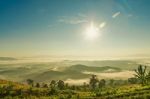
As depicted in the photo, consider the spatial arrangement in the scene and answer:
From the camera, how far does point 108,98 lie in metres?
54.5

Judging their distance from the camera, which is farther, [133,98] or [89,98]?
[89,98]

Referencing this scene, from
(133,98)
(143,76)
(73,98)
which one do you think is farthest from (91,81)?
(133,98)

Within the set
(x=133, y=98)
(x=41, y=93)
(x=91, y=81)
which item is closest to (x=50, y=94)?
(x=41, y=93)

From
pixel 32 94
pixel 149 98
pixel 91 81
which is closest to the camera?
pixel 149 98

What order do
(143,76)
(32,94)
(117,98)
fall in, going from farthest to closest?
1. (143,76)
2. (32,94)
3. (117,98)

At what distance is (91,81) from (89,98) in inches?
4947

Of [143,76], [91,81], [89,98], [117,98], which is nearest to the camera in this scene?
[117,98]

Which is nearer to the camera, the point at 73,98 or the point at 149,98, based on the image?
the point at 149,98

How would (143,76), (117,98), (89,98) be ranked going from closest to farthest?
(117,98) → (89,98) → (143,76)

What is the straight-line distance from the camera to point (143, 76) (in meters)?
105

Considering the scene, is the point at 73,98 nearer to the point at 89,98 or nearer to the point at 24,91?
the point at 89,98

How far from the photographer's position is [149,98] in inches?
1777

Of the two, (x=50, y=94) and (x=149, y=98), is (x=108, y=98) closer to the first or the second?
(x=149, y=98)

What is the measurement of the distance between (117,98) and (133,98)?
6.02 meters
